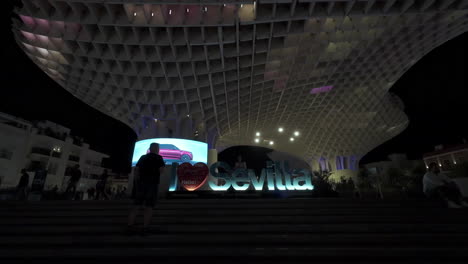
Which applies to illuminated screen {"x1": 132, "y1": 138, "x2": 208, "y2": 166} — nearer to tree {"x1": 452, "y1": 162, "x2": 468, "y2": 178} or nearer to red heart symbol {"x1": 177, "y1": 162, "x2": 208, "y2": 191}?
red heart symbol {"x1": 177, "y1": 162, "x2": 208, "y2": 191}

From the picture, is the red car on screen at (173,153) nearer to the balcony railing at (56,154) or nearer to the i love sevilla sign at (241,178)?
the i love sevilla sign at (241,178)

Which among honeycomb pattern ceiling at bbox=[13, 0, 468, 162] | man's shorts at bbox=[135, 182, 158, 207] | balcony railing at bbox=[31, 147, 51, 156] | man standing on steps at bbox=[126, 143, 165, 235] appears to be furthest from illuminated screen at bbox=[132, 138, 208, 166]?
balcony railing at bbox=[31, 147, 51, 156]

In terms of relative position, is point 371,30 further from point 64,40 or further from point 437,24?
point 64,40

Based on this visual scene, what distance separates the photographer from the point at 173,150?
1803 cm

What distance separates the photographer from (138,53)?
14.5m

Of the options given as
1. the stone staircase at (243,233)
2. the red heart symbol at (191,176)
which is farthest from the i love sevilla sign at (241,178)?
the stone staircase at (243,233)

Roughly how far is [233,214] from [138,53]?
13069mm

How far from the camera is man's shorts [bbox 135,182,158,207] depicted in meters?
4.72

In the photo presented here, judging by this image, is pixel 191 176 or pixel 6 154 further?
pixel 6 154

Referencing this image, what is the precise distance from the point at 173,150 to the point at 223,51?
9.08 m

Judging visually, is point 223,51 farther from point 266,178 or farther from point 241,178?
point 266,178

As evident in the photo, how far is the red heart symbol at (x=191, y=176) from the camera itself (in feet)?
42.3

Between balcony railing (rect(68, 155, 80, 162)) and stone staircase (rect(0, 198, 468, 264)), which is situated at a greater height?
balcony railing (rect(68, 155, 80, 162))

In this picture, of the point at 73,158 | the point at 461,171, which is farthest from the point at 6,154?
the point at 461,171
